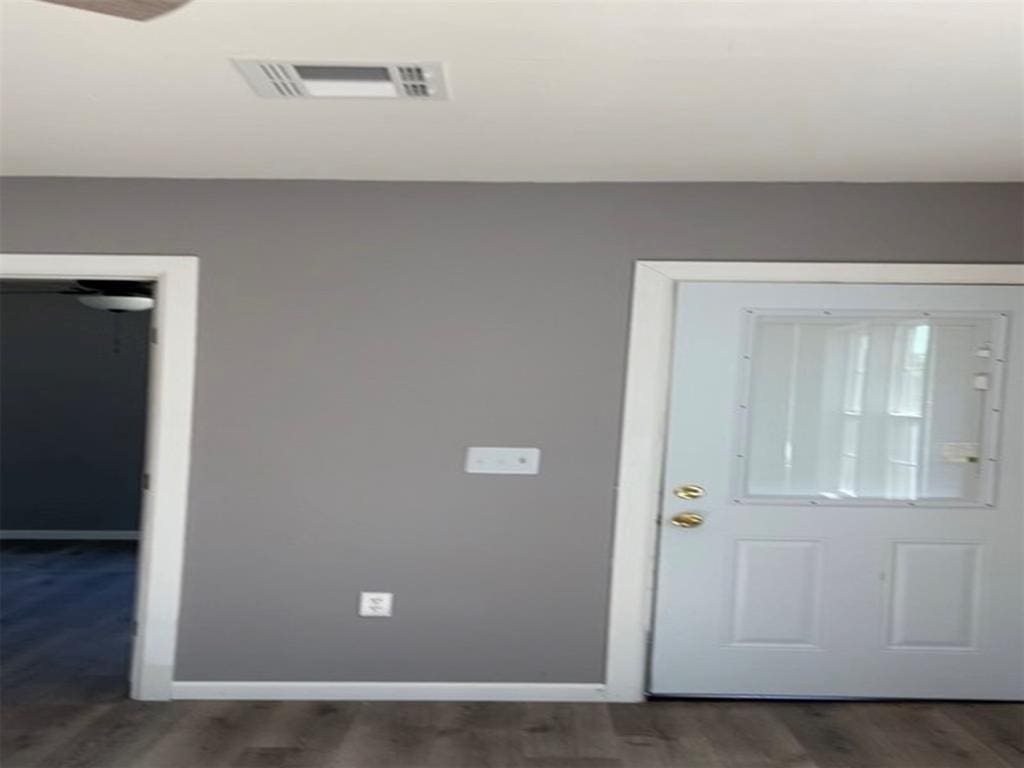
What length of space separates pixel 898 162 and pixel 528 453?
1.78 meters

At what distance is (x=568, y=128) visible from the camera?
8.82 feet

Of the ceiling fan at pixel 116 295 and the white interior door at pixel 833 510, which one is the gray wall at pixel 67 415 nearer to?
the ceiling fan at pixel 116 295

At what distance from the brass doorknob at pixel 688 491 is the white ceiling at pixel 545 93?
49.6 inches

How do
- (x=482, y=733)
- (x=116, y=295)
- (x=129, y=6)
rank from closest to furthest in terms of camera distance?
(x=129, y=6) < (x=482, y=733) < (x=116, y=295)

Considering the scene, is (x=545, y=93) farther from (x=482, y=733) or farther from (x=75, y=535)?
(x=75, y=535)

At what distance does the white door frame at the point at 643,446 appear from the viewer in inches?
133

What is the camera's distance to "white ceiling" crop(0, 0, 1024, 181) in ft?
6.38

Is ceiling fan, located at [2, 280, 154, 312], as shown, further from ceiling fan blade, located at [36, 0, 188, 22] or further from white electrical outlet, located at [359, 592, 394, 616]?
ceiling fan blade, located at [36, 0, 188, 22]

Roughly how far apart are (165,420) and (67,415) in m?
4.26

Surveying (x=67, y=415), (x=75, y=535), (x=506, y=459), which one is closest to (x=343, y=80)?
(x=506, y=459)

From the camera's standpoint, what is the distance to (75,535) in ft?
22.9

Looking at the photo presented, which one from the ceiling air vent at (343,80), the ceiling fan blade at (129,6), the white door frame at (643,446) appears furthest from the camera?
the white door frame at (643,446)

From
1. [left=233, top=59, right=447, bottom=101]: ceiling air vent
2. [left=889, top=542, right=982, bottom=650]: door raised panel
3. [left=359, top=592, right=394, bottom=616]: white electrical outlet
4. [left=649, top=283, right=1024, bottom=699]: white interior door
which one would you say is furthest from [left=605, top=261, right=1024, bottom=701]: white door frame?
[left=233, top=59, right=447, bottom=101]: ceiling air vent

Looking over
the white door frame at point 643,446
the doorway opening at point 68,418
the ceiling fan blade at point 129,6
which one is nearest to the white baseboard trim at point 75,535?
the doorway opening at point 68,418
